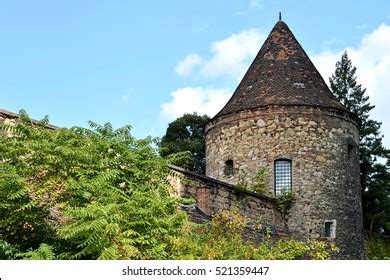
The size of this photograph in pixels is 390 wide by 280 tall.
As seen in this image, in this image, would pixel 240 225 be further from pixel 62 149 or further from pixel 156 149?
pixel 62 149

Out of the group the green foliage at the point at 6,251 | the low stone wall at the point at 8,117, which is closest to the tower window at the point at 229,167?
the low stone wall at the point at 8,117

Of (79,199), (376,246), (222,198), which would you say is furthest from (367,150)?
(79,199)

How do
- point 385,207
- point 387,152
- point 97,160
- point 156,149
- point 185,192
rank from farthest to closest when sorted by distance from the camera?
point 387,152 → point 385,207 → point 185,192 → point 156,149 → point 97,160

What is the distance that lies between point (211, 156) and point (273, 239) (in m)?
6.10

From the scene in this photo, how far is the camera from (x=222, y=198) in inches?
778

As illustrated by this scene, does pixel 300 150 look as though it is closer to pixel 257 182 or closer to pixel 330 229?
pixel 257 182

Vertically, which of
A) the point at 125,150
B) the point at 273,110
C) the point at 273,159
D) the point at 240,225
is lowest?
the point at 240,225

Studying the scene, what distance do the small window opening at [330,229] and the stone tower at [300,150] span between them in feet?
0.11

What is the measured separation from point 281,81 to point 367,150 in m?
14.3

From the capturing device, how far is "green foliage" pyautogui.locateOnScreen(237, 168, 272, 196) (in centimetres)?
2441

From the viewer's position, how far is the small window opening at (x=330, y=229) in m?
24.4

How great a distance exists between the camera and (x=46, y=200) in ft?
38.6

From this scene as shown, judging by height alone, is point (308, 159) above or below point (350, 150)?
below

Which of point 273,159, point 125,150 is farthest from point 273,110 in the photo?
point 125,150
